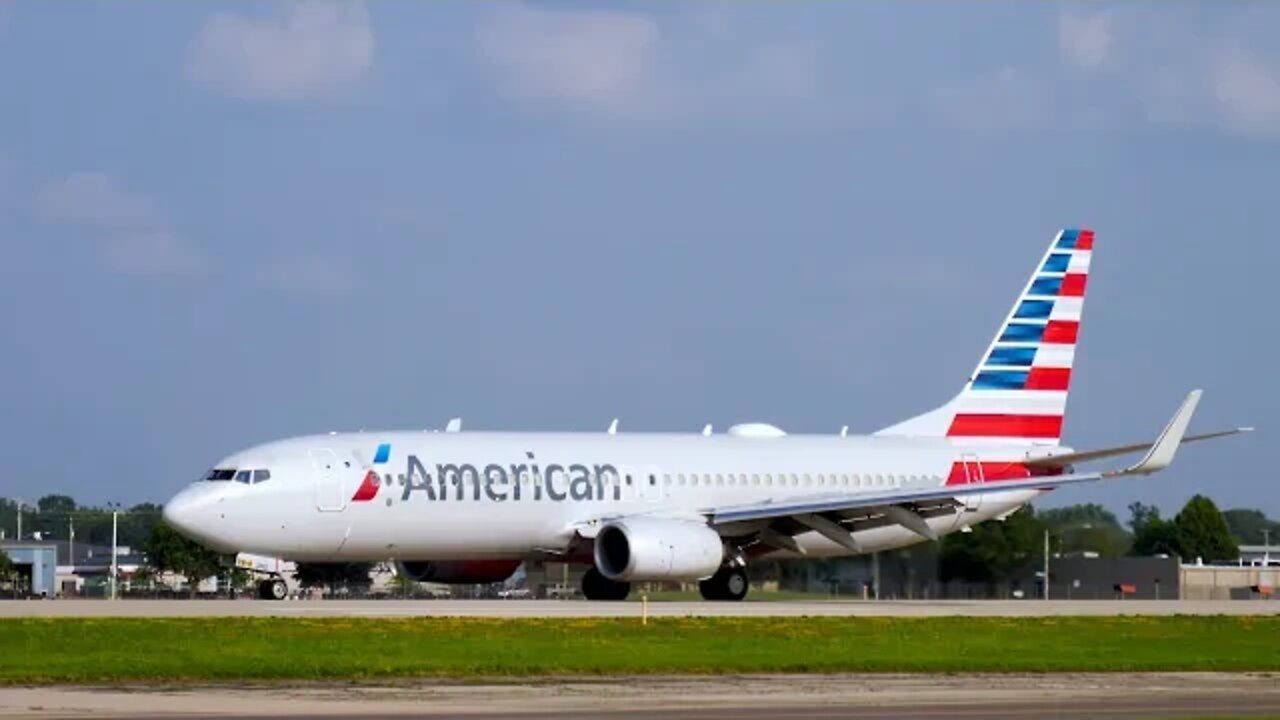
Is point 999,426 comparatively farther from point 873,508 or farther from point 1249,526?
point 1249,526

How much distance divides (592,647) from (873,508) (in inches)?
821

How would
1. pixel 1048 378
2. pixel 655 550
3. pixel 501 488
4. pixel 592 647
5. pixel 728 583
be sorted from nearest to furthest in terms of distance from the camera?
1. pixel 592 647
2. pixel 655 550
3. pixel 501 488
4. pixel 728 583
5. pixel 1048 378

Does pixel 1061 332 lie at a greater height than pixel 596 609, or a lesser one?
greater

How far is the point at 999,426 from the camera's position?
6356cm

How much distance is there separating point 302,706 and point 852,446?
36.9 metres

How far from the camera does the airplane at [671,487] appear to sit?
53531 mm

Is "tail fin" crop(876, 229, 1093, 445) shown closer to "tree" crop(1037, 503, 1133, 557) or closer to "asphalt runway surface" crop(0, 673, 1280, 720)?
"tree" crop(1037, 503, 1133, 557)

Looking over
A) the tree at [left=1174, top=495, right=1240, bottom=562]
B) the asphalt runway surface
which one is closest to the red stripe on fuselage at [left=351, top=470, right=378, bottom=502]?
the asphalt runway surface

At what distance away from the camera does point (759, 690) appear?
29422 millimetres

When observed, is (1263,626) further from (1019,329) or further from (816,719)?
(816,719)

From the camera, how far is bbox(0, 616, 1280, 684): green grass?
31.8 m

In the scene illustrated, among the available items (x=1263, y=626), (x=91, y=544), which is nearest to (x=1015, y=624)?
(x=1263, y=626)

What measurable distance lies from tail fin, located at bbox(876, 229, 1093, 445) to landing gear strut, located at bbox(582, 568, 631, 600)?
10000 mm

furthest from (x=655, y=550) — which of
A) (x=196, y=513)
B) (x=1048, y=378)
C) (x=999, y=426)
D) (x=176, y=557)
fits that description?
(x=176, y=557)
